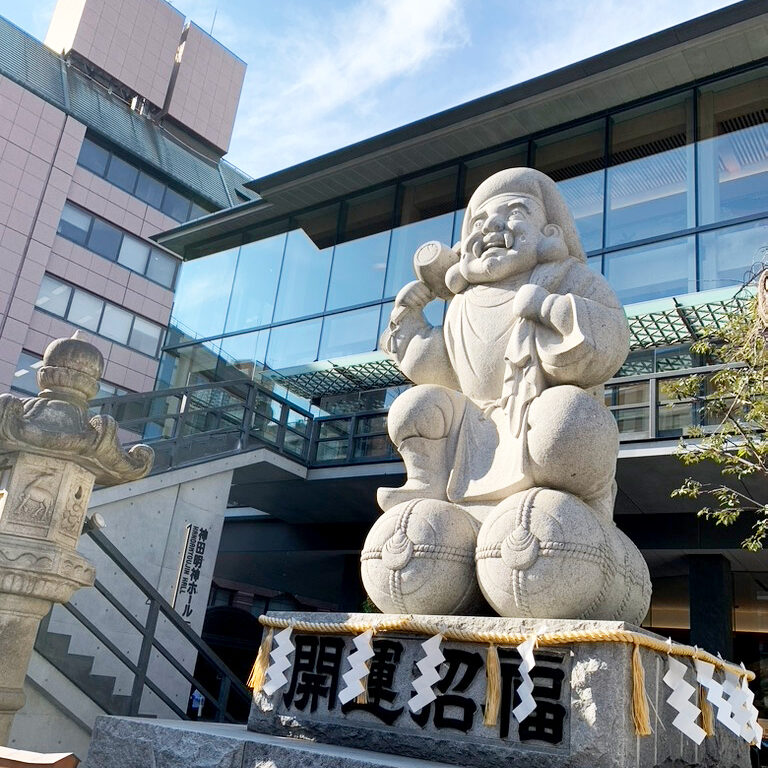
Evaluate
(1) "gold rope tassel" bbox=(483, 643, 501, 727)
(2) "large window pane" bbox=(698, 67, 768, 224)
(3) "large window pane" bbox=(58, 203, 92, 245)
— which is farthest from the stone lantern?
(3) "large window pane" bbox=(58, 203, 92, 245)

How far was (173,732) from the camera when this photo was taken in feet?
10.4

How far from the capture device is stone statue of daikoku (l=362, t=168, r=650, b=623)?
3.14 m

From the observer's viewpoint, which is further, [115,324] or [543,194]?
[115,324]

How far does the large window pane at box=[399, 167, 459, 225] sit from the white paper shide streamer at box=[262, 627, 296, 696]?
38.8ft

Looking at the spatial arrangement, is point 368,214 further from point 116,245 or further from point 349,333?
point 116,245

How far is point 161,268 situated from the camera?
26.1 m

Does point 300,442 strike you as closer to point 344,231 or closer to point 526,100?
point 344,231

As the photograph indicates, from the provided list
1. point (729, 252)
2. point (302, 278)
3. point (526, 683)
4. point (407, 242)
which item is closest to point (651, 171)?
point (729, 252)

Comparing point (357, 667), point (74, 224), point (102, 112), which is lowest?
point (357, 667)

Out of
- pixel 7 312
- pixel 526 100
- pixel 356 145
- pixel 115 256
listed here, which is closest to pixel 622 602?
pixel 526 100

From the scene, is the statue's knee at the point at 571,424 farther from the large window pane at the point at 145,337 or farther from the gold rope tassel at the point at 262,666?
the large window pane at the point at 145,337

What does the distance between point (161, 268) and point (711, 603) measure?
2087 centimetres

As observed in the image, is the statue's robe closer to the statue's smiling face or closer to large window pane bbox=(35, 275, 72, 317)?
the statue's smiling face

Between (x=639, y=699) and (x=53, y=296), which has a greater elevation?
(x=53, y=296)
